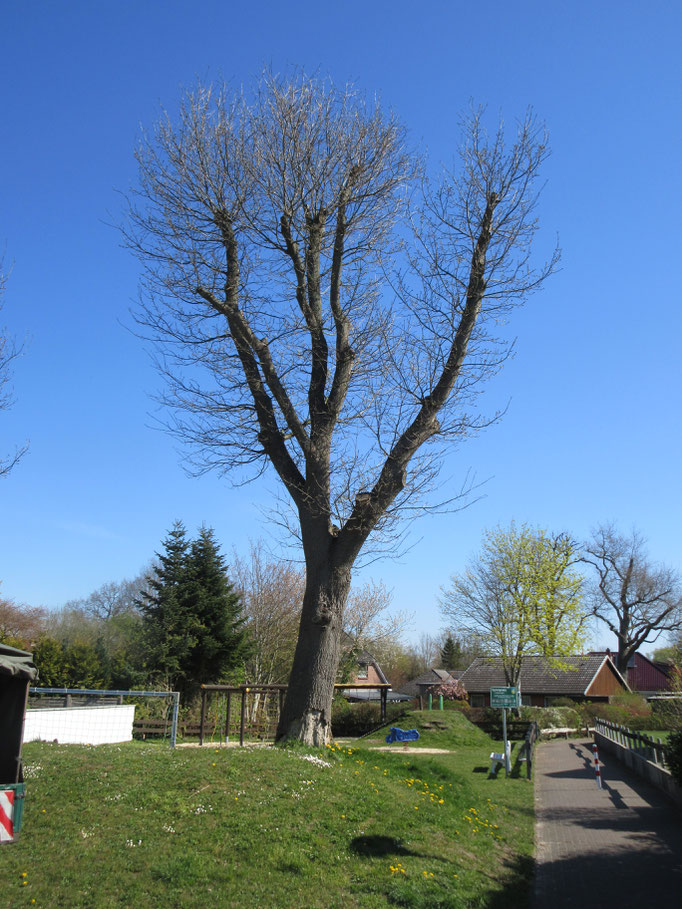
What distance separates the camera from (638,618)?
56188mm

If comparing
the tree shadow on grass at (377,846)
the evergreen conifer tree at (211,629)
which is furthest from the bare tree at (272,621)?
the tree shadow on grass at (377,846)

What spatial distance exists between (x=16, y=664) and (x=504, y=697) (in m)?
14.5

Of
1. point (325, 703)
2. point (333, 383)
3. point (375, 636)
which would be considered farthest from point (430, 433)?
point (375, 636)

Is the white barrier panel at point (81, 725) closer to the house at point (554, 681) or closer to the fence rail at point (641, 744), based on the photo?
the fence rail at point (641, 744)

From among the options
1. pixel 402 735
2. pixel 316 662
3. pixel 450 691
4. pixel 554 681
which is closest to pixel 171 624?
pixel 402 735

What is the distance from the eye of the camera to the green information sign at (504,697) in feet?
57.1

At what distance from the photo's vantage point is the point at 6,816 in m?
5.30

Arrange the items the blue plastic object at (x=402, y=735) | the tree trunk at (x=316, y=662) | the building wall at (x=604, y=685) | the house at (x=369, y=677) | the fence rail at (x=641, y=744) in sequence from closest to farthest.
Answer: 1. the tree trunk at (x=316, y=662)
2. the fence rail at (x=641, y=744)
3. the blue plastic object at (x=402, y=735)
4. the building wall at (x=604, y=685)
5. the house at (x=369, y=677)

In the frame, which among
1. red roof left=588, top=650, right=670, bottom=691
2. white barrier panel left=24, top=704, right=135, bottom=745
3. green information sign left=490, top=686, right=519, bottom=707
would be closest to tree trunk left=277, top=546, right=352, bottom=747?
white barrier panel left=24, top=704, right=135, bottom=745

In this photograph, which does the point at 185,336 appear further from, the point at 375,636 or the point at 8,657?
the point at 375,636

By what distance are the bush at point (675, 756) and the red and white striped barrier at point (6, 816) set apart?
1101 centimetres

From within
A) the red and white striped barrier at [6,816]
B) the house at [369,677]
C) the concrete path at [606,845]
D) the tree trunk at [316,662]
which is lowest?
the house at [369,677]

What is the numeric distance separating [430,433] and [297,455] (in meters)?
2.18

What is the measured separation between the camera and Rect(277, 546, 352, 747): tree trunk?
9734mm
